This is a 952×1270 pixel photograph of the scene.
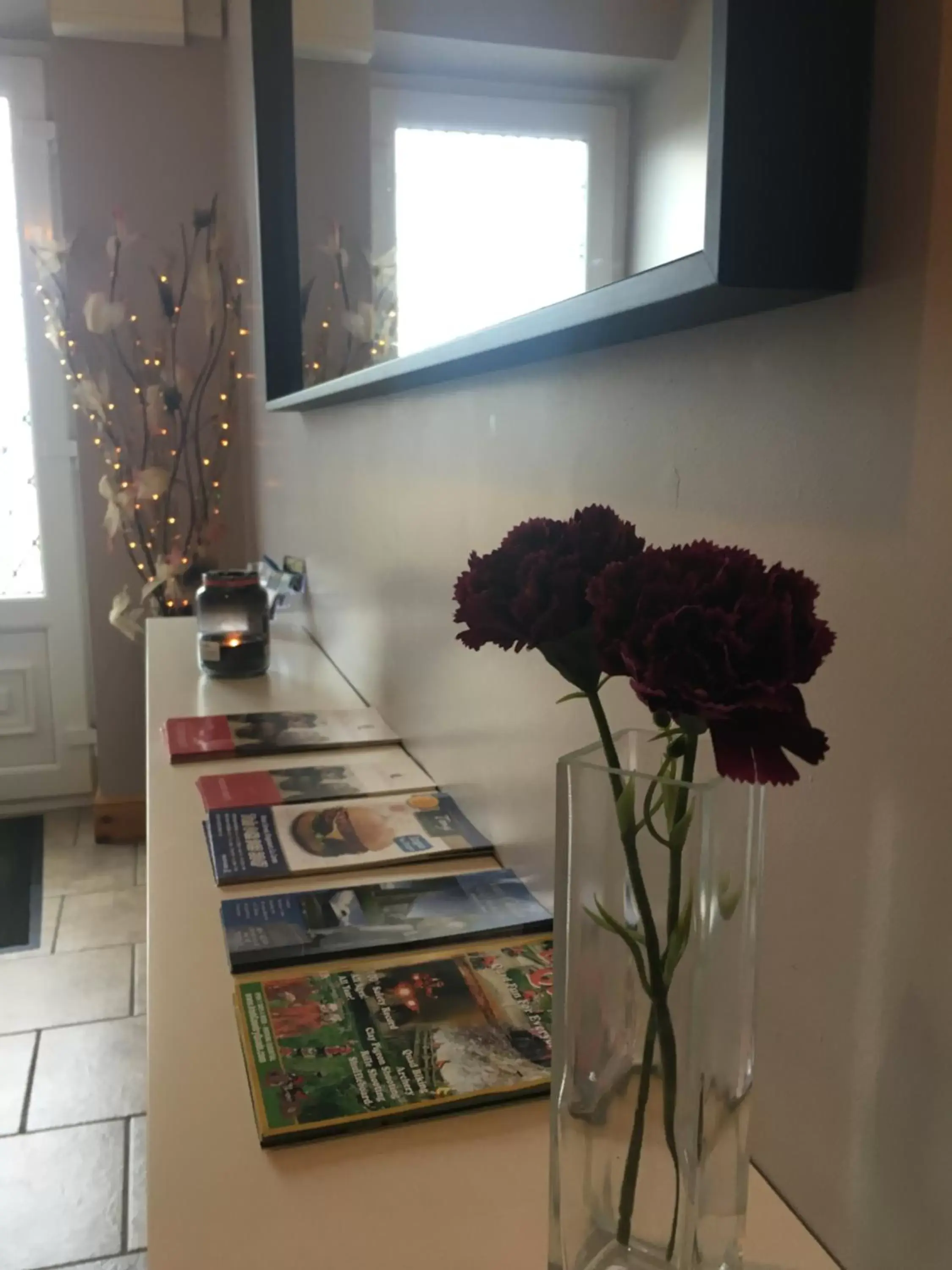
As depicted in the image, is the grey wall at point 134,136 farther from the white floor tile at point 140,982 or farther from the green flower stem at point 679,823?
the green flower stem at point 679,823

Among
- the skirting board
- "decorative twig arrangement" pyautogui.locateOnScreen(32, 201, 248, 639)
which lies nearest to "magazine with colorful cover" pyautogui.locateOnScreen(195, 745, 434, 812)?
"decorative twig arrangement" pyautogui.locateOnScreen(32, 201, 248, 639)

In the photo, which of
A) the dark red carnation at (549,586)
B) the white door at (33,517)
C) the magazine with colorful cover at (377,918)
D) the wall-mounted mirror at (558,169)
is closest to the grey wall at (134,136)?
the white door at (33,517)

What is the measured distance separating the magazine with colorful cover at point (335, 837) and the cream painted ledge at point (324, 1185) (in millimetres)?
209

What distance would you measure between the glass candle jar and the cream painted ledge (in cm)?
98

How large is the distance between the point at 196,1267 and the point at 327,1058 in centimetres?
18

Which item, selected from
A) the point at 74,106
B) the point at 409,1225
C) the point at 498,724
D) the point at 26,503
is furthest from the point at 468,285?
the point at 26,503

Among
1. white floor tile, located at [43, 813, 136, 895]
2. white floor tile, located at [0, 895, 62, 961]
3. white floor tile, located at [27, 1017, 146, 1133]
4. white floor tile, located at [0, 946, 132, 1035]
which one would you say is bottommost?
white floor tile, located at [27, 1017, 146, 1133]

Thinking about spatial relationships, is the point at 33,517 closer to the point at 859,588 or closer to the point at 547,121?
the point at 547,121

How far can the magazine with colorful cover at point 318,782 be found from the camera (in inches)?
48.1

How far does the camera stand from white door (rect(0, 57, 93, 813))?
3.04 meters

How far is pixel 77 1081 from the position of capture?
6.74ft

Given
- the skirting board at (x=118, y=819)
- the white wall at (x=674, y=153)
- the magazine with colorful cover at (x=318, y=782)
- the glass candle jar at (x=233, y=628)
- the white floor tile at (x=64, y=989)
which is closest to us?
the white wall at (x=674, y=153)

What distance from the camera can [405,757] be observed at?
140cm

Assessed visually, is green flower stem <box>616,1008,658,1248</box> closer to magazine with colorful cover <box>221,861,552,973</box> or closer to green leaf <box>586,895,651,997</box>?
green leaf <box>586,895,651,997</box>
